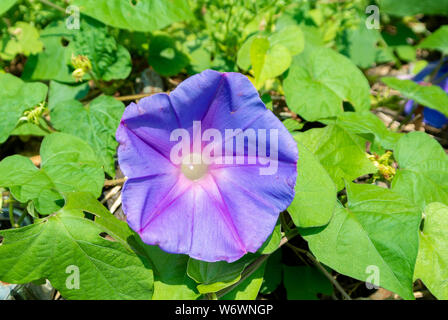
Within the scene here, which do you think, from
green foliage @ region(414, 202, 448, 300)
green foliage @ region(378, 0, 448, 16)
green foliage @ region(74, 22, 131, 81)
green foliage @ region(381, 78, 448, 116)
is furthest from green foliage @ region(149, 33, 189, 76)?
green foliage @ region(378, 0, 448, 16)

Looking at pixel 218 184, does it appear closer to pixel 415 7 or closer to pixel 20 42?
pixel 20 42

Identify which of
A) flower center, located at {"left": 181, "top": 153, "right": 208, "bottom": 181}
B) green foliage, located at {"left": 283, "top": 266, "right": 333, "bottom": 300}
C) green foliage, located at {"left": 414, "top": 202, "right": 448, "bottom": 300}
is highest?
flower center, located at {"left": 181, "top": 153, "right": 208, "bottom": 181}

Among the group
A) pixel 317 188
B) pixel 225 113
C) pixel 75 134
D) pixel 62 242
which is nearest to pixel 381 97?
pixel 317 188

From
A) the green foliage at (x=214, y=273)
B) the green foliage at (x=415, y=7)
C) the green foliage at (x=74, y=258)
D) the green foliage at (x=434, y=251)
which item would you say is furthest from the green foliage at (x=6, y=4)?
the green foliage at (x=415, y=7)

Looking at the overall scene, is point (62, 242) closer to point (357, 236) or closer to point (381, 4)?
point (357, 236)

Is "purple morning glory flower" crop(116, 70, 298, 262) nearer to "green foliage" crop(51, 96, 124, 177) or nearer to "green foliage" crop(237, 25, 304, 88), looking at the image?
"green foliage" crop(51, 96, 124, 177)

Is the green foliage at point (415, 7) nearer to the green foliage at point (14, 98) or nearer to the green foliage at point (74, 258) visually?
the green foliage at point (14, 98)
